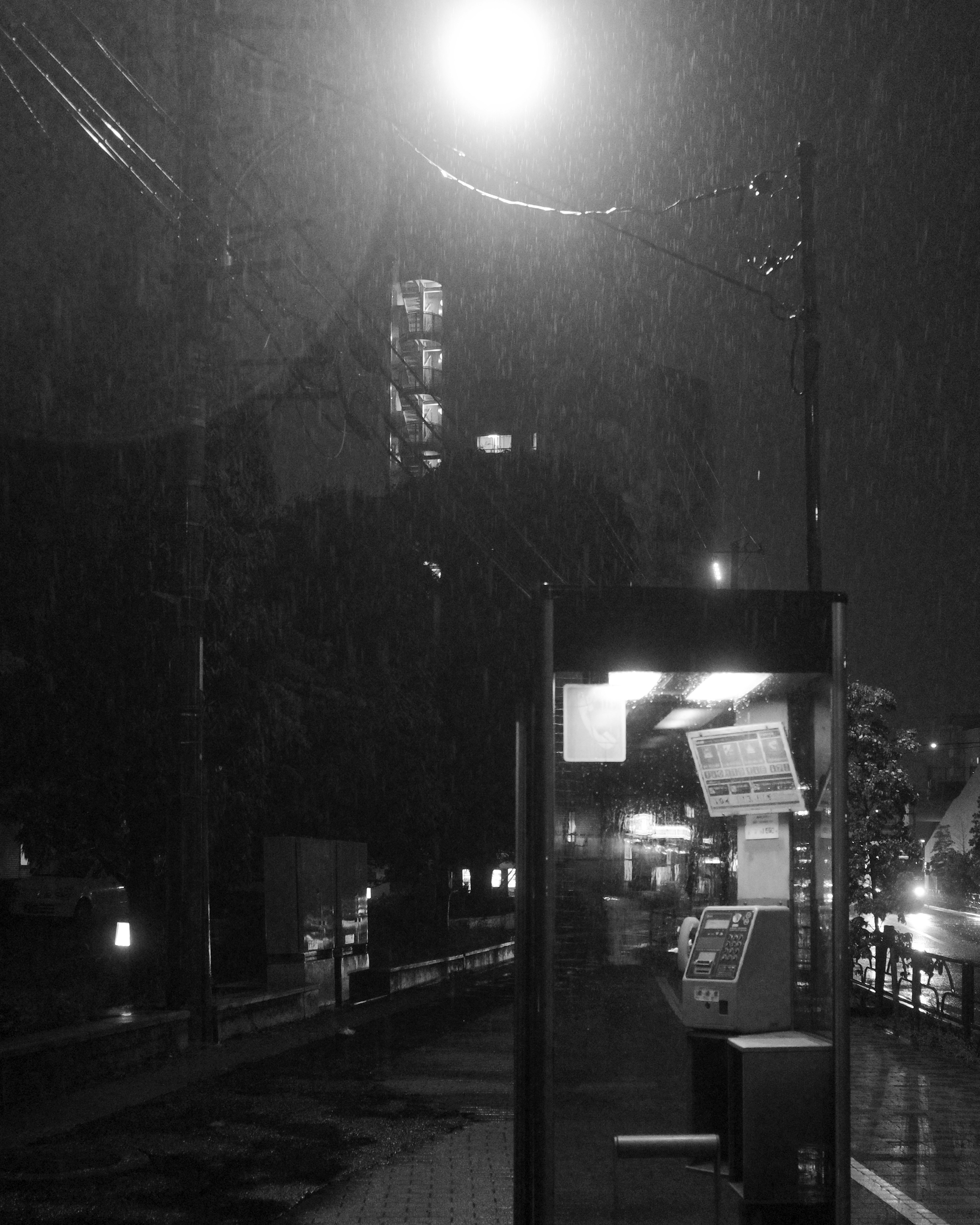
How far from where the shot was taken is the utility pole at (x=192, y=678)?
16531 mm

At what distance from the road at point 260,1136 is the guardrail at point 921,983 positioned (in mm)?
5041

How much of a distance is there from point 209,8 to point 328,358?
3.62 m

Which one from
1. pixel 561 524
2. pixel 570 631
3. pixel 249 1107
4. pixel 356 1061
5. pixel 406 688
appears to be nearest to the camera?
pixel 570 631

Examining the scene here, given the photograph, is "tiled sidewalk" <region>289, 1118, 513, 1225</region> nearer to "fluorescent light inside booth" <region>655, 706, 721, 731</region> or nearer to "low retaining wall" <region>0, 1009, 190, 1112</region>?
"fluorescent light inside booth" <region>655, 706, 721, 731</region>

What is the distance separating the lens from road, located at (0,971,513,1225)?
30.7ft

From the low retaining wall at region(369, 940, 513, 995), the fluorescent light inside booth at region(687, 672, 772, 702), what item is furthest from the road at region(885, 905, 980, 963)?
the fluorescent light inside booth at region(687, 672, 772, 702)

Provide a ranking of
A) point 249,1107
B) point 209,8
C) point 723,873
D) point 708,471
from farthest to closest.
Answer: point 708,471, point 209,8, point 249,1107, point 723,873

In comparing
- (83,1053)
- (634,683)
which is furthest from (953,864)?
(634,683)

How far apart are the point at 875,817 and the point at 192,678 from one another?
11.1 m

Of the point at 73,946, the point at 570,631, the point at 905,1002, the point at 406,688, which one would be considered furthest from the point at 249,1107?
the point at 73,946

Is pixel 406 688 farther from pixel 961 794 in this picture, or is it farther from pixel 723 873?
pixel 961 794

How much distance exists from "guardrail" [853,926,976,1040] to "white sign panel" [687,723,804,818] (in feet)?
32.2

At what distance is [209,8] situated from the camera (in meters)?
15.5

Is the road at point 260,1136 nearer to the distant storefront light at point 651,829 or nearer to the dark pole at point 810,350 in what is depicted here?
the distant storefront light at point 651,829
